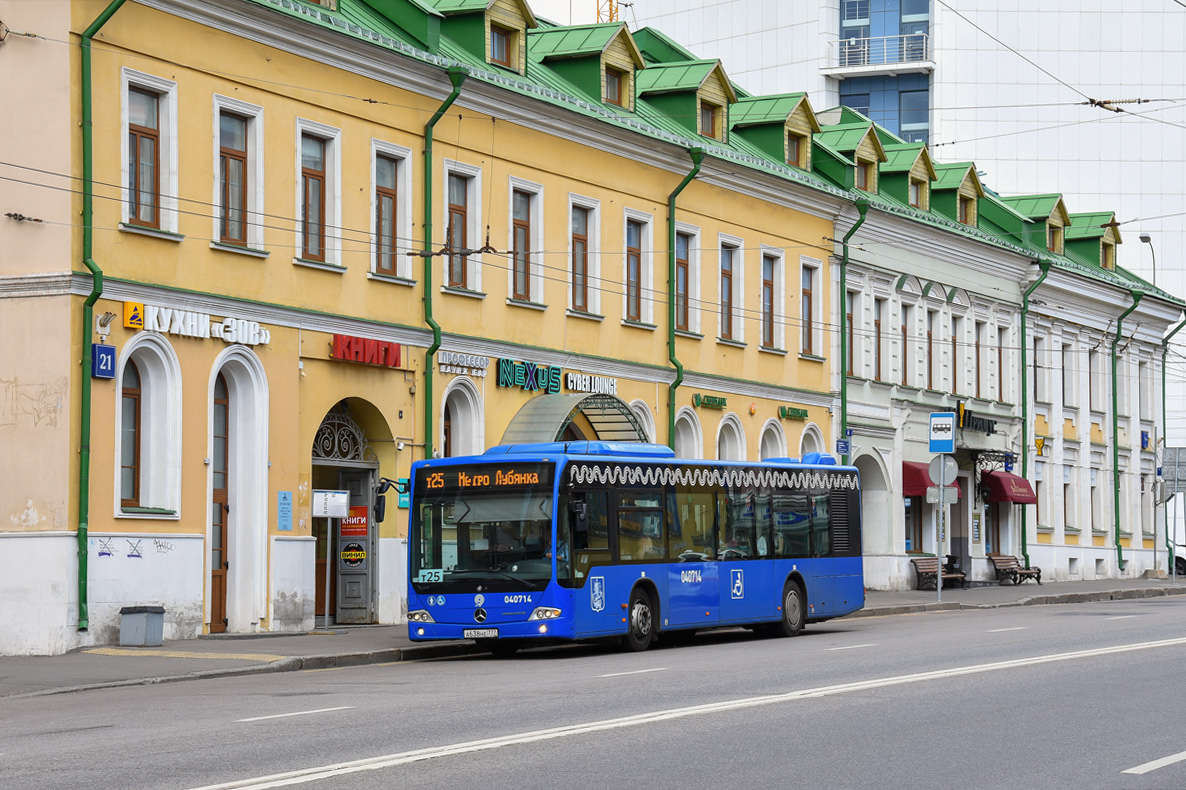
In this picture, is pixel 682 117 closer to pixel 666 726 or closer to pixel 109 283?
pixel 109 283

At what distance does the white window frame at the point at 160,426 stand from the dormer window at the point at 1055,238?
3612cm

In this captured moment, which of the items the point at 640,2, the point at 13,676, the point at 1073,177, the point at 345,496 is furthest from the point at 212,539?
the point at 640,2

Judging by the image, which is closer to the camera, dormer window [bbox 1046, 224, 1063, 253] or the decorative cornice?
the decorative cornice

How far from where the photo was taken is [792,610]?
27172 millimetres

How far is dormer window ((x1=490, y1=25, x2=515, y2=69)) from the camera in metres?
31.2

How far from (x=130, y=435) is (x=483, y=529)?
16.4 ft

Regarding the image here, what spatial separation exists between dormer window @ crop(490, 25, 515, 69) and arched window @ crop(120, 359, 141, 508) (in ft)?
34.0

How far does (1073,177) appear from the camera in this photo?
76.1 meters

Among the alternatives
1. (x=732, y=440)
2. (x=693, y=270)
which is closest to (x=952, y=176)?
(x=732, y=440)

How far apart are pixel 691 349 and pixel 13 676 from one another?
19018mm

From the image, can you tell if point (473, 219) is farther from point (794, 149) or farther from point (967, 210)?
point (967, 210)

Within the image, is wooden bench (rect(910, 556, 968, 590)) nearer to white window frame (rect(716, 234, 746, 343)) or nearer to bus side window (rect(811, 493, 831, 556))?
white window frame (rect(716, 234, 746, 343))

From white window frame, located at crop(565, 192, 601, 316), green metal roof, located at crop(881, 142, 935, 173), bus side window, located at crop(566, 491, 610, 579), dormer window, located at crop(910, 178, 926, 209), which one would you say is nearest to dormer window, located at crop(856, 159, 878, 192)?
green metal roof, located at crop(881, 142, 935, 173)

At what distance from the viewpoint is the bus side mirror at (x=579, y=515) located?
22328mm
